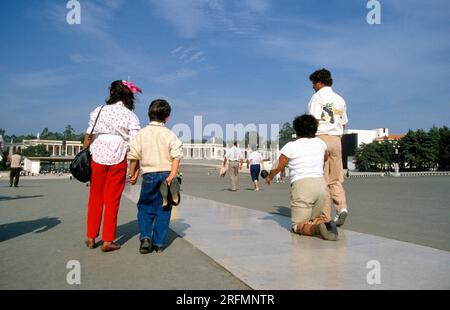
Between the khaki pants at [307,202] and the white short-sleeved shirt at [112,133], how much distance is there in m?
2.32

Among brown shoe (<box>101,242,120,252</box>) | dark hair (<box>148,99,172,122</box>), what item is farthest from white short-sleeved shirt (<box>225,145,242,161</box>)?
brown shoe (<box>101,242,120,252</box>)

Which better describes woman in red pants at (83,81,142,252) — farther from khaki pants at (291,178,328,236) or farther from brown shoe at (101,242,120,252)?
khaki pants at (291,178,328,236)

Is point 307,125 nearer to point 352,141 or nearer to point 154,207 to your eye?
point 154,207

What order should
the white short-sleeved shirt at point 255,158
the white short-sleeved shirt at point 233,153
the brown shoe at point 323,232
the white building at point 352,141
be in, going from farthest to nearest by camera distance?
the white building at point 352,141 < the white short-sleeved shirt at point 255,158 < the white short-sleeved shirt at point 233,153 < the brown shoe at point 323,232

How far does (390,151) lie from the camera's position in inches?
3147

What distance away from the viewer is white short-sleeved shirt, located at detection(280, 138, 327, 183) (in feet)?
16.6

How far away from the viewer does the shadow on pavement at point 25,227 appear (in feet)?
17.4

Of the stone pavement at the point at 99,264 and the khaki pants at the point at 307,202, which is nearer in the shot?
the stone pavement at the point at 99,264

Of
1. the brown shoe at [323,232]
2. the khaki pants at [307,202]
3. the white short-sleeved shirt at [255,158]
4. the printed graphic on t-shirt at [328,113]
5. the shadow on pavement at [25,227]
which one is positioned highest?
the printed graphic on t-shirt at [328,113]

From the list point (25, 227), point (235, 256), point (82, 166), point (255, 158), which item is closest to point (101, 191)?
point (82, 166)

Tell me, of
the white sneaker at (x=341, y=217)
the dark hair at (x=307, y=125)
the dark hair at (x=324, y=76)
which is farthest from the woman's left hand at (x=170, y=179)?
the dark hair at (x=324, y=76)

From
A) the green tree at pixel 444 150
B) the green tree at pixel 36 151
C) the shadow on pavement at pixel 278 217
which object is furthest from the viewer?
the green tree at pixel 36 151

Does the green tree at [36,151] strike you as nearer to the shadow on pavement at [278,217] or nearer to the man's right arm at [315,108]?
the shadow on pavement at [278,217]

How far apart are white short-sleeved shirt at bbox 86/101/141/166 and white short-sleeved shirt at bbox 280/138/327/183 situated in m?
2.13
